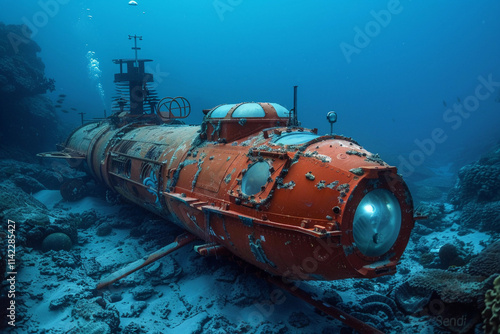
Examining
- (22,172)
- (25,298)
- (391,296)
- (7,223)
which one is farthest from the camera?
(22,172)

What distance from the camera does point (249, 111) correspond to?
19.3 feet

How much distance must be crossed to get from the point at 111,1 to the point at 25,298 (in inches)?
5295

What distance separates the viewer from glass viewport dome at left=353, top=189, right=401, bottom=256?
355 centimetres

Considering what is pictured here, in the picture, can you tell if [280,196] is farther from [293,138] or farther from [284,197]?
[293,138]

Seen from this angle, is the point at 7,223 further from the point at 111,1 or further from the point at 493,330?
the point at 111,1

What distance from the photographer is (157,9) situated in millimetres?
123312

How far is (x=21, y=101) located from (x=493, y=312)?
22753 mm

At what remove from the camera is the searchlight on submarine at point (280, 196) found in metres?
3.50

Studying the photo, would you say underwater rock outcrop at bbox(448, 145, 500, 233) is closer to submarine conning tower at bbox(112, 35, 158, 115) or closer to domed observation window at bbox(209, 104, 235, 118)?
domed observation window at bbox(209, 104, 235, 118)

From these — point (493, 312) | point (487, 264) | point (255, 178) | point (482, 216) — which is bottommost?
point (482, 216)

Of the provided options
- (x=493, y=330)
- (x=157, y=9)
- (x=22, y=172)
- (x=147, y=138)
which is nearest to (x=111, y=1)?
(x=157, y=9)

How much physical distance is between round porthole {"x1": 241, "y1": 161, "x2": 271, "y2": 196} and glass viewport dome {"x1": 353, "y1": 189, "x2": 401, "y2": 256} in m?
1.32

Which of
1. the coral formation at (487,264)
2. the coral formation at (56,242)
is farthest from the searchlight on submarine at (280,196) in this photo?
the coral formation at (487,264)

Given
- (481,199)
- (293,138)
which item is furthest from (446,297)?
(481,199)
